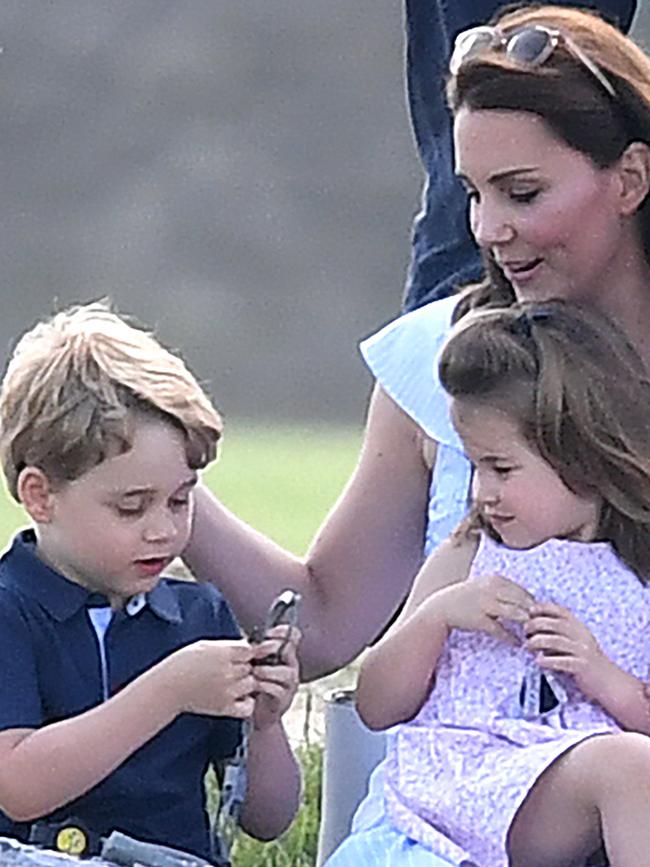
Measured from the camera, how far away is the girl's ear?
8.56 ft

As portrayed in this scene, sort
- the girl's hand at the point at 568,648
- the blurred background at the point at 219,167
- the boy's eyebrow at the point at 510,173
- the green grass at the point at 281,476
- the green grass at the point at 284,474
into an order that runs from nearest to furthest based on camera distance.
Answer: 1. the girl's hand at the point at 568,648
2. the boy's eyebrow at the point at 510,173
3. the green grass at the point at 281,476
4. the green grass at the point at 284,474
5. the blurred background at the point at 219,167

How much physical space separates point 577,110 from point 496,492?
43 cm

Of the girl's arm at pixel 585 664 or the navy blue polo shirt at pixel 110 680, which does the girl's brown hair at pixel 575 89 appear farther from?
the navy blue polo shirt at pixel 110 680

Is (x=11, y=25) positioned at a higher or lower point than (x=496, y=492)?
lower

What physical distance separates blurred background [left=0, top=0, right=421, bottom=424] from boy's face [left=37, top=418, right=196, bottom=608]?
30.6 ft

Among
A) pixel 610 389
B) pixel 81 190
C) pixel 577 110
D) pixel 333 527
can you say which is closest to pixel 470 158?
pixel 577 110

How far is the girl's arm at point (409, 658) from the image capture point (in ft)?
8.03

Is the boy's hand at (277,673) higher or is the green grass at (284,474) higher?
the boy's hand at (277,673)

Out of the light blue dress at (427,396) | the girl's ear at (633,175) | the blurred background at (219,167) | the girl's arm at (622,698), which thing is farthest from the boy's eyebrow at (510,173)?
the blurred background at (219,167)

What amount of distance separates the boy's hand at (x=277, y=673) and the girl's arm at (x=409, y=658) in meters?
0.07

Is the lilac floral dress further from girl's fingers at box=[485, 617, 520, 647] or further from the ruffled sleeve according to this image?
the ruffled sleeve

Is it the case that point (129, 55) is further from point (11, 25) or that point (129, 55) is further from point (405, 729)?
point (405, 729)

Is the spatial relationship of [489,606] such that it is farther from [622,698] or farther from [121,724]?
[121,724]

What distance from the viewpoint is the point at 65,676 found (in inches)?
99.7
